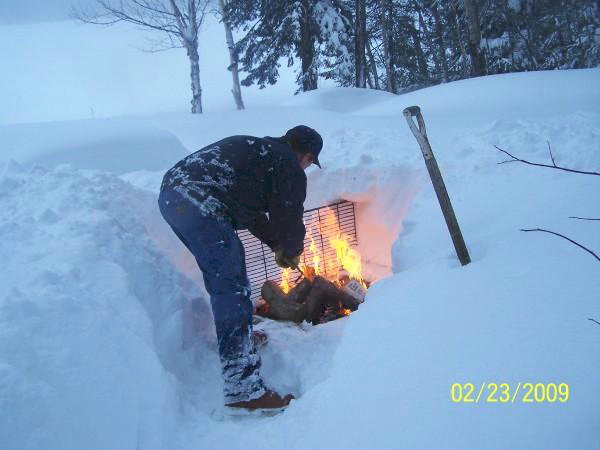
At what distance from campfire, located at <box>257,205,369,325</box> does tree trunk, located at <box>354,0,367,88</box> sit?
9.98m

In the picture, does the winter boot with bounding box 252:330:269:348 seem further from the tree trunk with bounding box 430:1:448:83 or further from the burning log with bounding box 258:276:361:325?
the tree trunk with bounding box 430:1:448:83

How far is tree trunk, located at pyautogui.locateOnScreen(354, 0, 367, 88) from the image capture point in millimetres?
13156

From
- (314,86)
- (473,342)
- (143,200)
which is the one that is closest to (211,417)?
(473,342)

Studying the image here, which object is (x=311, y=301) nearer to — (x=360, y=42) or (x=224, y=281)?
(x=224, y=281)

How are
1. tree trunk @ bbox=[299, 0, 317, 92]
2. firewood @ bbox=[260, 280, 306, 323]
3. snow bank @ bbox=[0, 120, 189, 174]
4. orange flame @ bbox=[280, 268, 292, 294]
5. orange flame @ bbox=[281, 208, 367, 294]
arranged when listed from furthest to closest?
tree trunk @ bbox=[299, 0, 317, 92] < snow bank @ bbox=[0, 120, 189, 174] < orange flame @ bbox=[281, 208, 367, 294] < orange flame @ bbox=[280, 268, 292, 294] < firewood @ bbox=[260, 280, 306, 323]

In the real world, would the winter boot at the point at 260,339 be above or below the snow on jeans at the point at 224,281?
Result: below

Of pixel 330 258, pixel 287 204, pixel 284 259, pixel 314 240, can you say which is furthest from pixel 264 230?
pixel 330 258

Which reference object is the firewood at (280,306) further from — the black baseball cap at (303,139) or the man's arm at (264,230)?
the black baseball cap at (303,139)

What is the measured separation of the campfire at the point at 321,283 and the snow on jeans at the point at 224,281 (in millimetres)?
1084

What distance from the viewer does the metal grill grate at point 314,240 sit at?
4434mm

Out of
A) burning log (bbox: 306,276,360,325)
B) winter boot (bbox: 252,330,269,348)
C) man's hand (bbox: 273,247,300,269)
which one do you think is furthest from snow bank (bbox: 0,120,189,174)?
winter boot (bbox: 252,330,269,348)

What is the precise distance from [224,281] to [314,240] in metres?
2.16

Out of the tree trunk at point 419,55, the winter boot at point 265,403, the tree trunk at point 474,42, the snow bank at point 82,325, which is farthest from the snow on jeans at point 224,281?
the tree trunk at point 419,55
